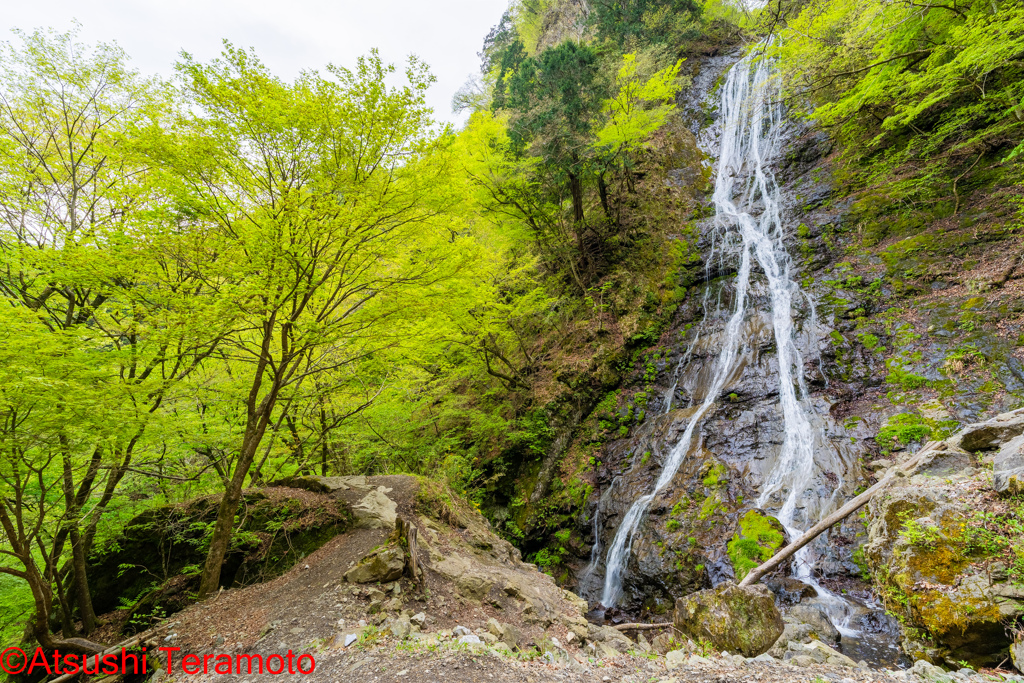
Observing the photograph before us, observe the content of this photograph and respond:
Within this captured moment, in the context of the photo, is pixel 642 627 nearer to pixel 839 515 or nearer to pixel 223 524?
pixel 839 515

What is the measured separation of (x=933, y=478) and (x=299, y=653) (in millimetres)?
6922

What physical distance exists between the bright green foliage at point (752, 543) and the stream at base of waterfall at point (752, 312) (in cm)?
27

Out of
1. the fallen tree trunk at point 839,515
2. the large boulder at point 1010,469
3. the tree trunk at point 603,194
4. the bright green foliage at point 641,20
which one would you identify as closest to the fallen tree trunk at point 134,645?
the fallen tree trunk at point 839,515

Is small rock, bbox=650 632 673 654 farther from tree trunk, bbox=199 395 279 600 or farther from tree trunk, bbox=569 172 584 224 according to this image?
tree trunk, bbox=569 172 584 224

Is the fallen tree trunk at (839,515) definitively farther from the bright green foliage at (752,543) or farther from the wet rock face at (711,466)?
the wet rock face at (711,466)

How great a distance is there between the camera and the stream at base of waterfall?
22.2ft

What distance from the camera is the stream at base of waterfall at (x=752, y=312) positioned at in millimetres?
6777

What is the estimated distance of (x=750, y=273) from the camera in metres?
12.2

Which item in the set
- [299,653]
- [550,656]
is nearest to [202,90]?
[299,653]

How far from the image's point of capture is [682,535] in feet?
24.1

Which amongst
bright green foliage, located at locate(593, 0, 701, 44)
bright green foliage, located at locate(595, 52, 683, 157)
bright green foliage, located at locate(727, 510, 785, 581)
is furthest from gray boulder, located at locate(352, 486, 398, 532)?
bright green foliage, located at locate(593, 0, 701, 44)

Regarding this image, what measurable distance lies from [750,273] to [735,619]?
9936 mm

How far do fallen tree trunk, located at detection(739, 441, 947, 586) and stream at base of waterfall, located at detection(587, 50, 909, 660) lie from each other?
72cm

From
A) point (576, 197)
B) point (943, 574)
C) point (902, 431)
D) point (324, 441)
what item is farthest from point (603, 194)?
point (943, 574)
